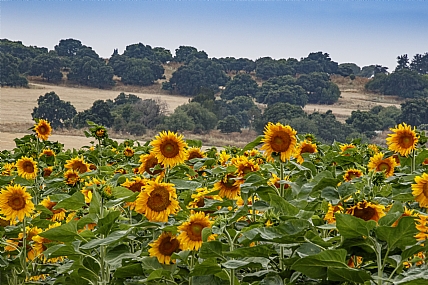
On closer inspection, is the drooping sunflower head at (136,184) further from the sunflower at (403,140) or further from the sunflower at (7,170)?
the sunflower at (7,170)

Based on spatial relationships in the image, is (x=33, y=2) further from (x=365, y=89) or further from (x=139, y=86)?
(x=365, y=89)

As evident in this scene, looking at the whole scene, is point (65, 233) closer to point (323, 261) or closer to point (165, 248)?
point (165, 248)

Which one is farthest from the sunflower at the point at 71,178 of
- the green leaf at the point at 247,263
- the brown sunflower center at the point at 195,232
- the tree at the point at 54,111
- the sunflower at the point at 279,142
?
the tree at the point at 54,111

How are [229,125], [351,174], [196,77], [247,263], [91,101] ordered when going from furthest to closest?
[196,77]
[91,101]
[229,125]
[351,174]
[247,263]

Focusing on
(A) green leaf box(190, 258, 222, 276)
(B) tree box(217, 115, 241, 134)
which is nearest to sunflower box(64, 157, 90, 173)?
(A) green leaf box(190, 258, 222, 276)

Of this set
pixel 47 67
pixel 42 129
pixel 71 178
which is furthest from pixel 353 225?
pixel 47 67

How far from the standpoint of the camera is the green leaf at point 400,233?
1205 millimetres

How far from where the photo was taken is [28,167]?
3.09m

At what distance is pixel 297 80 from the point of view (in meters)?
25.1

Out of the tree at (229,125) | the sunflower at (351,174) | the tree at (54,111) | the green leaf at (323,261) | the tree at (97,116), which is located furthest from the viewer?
the tree at (54,111)

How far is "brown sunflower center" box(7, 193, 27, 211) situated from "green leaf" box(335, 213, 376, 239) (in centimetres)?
132

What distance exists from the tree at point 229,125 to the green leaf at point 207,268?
58.6ft

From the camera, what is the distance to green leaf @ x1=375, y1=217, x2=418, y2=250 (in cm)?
121

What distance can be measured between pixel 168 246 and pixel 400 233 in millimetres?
607
